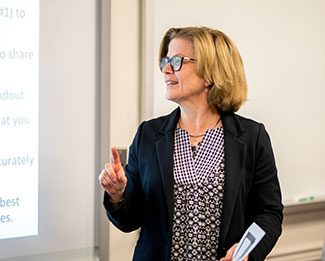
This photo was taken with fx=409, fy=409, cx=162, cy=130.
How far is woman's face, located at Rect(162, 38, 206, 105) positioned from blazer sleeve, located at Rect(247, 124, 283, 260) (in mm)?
277

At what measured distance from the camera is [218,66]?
1450 mm

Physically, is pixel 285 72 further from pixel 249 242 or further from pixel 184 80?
pixel 249 242

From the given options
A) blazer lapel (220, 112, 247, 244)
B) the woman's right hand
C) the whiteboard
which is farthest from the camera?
the whiteboard

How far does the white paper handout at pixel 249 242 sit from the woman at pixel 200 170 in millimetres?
159

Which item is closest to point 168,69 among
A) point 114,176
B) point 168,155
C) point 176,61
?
point 176,61

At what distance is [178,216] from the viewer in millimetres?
1385

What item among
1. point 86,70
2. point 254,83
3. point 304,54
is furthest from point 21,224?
point 304,54

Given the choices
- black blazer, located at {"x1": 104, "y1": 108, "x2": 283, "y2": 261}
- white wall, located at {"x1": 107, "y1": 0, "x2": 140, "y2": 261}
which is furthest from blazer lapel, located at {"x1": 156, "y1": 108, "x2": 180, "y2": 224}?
white wall, located at {"x1": 107, "y1": 0, "x2": 140, "y2": 261}

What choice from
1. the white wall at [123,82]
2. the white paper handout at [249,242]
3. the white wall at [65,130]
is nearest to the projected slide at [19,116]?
the white wall at [65,130]

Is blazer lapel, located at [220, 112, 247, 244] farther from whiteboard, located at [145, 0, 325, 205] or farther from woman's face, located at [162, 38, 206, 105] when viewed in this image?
whiteboard, located at [145, 0, 325, 205]

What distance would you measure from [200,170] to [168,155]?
12 centimetres

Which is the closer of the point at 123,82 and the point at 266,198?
the point at 266,198

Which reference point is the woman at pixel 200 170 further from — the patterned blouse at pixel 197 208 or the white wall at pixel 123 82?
the white wall at pixel 123 82

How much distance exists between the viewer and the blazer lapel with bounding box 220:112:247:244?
135 centimetres
